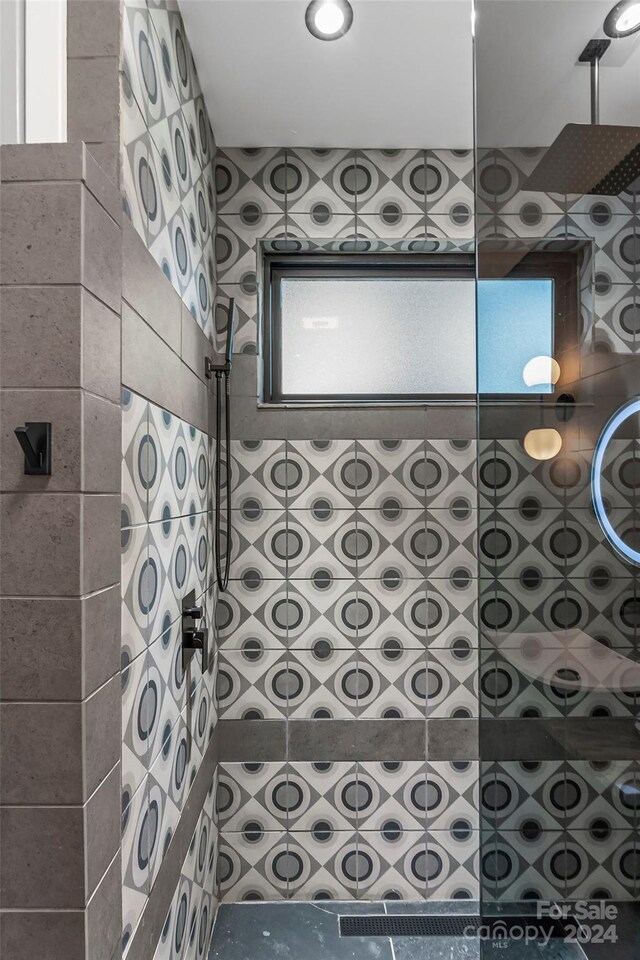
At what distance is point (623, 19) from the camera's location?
54cm

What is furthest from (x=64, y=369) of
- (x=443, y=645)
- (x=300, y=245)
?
(x=443, y=645)

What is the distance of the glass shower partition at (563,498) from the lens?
0.56 m

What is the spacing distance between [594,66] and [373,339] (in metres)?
1.66

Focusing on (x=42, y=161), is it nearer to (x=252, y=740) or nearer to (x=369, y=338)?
(x=369, y=338)

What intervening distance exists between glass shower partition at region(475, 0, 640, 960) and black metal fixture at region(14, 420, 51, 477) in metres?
0.56

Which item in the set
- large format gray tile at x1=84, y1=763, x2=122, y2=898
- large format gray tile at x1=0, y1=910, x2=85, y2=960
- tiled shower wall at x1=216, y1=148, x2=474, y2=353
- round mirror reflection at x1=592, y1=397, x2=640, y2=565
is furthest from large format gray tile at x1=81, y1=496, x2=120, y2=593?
tiled shower wall at x1=216, y1=148, x2=474, y2=353

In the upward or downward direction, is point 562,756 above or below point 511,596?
below

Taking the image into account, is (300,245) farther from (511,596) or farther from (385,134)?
(511,596)

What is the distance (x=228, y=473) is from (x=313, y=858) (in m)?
1.28

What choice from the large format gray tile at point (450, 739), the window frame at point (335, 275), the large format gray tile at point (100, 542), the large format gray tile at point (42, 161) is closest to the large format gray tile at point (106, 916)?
the large format gray tile at point (100, 542)

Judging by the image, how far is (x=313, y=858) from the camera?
2.07 metres

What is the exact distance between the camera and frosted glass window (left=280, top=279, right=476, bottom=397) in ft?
7.27

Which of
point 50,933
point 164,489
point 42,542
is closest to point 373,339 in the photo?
point 164,489

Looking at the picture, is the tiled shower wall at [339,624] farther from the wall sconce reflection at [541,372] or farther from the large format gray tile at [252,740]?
the wall sconce reflection at [541,372]
